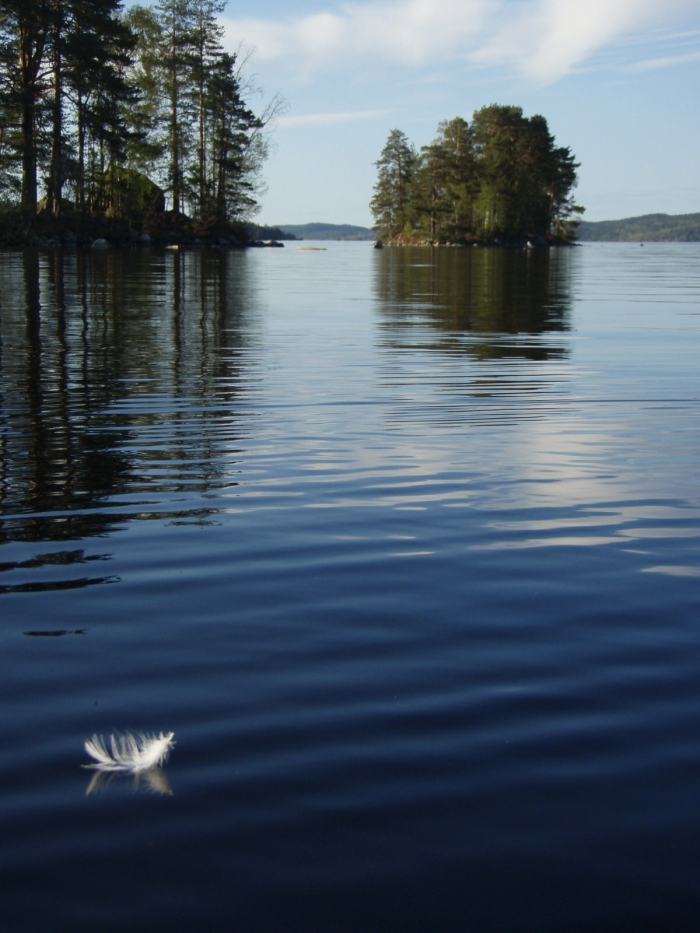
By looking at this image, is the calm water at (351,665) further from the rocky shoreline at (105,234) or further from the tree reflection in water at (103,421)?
the rocky shoreline at (105,234)

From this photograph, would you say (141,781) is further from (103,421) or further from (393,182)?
(393,182)

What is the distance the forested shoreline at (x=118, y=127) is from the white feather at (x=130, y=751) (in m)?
49.4

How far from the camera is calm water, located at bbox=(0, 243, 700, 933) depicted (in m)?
2.09

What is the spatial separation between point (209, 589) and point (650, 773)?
2001 millimetres

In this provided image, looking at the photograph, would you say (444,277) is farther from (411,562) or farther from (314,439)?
(411,562)

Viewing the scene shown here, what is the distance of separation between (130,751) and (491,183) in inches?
4568

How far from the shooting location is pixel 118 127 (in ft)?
174

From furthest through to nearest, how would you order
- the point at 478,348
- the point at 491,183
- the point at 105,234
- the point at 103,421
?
the point at 491,183, the point at 105,234, the point at 478,348, the point at 103,421

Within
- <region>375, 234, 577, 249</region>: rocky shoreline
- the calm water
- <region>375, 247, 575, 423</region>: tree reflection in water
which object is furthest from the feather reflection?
<region>375, 234, 577, 249</region>: rocky shoreline

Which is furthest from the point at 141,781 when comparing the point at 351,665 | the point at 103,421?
the point at 103,421

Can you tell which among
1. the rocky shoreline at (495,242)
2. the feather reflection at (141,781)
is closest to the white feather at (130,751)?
the feather reflection at (141,781)

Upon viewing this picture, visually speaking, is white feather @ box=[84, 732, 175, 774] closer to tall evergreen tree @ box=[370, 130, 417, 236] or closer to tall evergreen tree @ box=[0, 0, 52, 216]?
tall evergreen tree @ box=[0, 0, 52, 216]

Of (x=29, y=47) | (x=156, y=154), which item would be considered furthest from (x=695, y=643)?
(x=156, y=154)

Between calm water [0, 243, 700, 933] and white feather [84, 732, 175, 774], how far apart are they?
54 mm
